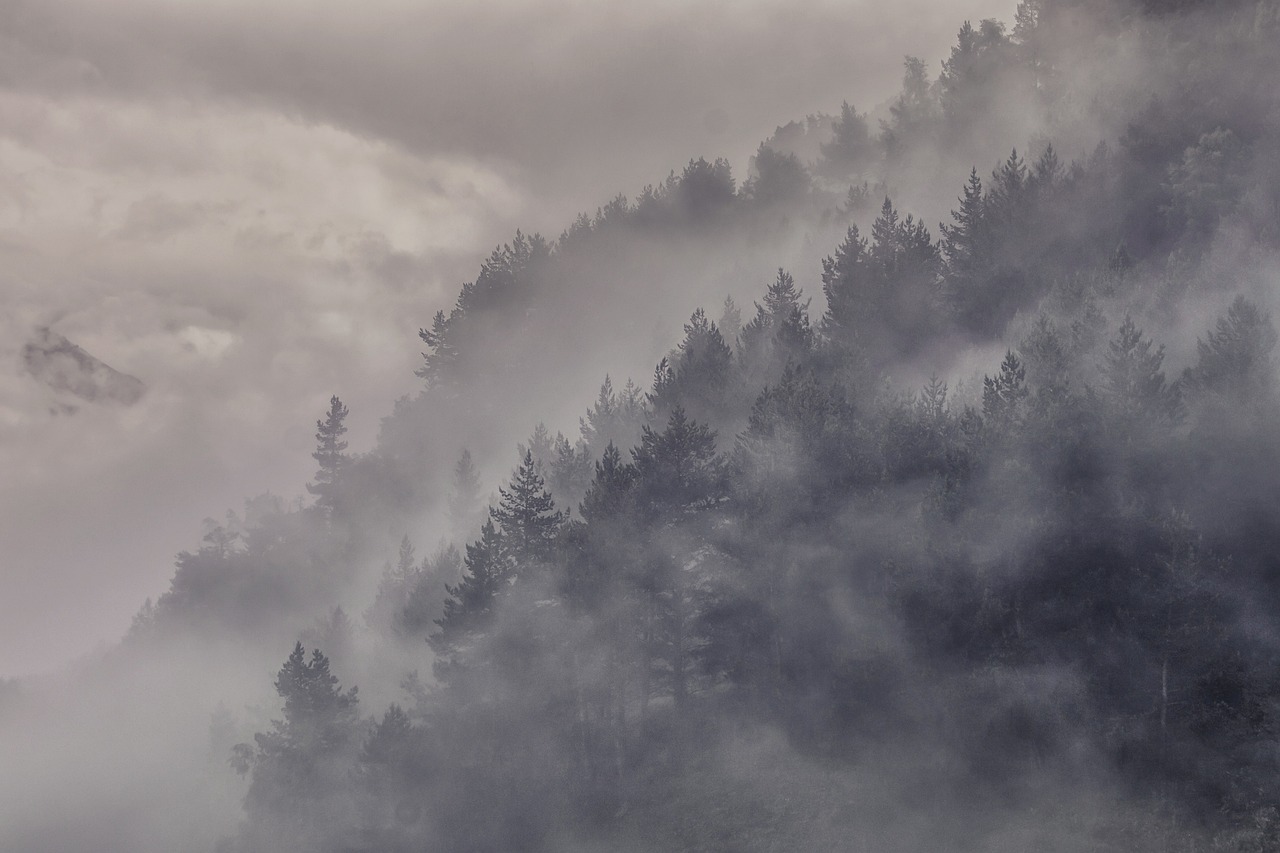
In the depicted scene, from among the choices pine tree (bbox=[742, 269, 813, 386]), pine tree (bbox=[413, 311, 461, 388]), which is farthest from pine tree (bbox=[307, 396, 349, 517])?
pine tree (bbox=[742, 269, 813, 386])

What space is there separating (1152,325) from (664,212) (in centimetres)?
7553

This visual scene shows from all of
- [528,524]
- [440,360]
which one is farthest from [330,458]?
[528,524]

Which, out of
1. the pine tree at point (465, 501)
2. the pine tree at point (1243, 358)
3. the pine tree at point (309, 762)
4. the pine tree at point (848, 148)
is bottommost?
the pine tree at point (309, 762)

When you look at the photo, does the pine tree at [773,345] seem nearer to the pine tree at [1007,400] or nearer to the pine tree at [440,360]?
the pine tree at [1007,400]

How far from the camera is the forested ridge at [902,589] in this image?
34344 millimetres

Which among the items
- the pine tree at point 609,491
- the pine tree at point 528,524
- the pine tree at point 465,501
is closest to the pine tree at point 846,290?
the pine tree at point 609,491

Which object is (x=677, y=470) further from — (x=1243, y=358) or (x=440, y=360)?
(x=440, y=360)

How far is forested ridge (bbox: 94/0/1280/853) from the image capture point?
1352 inches

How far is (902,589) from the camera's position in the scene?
37938 mm

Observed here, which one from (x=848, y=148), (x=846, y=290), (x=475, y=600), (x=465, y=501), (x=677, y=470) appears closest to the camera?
(x=677, y=470)

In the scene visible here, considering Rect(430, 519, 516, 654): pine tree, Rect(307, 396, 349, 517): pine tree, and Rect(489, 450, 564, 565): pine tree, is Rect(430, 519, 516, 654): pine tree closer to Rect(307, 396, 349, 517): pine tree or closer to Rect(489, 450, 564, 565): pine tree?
Rect(489, 450, 564, 565): pine tree

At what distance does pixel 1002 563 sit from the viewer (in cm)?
3700

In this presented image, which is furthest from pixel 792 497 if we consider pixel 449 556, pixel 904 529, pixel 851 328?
pixel 449 556

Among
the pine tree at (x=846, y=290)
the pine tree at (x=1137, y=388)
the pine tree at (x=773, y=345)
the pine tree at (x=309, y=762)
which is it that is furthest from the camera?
the pine tree at (x=846, y=290)
